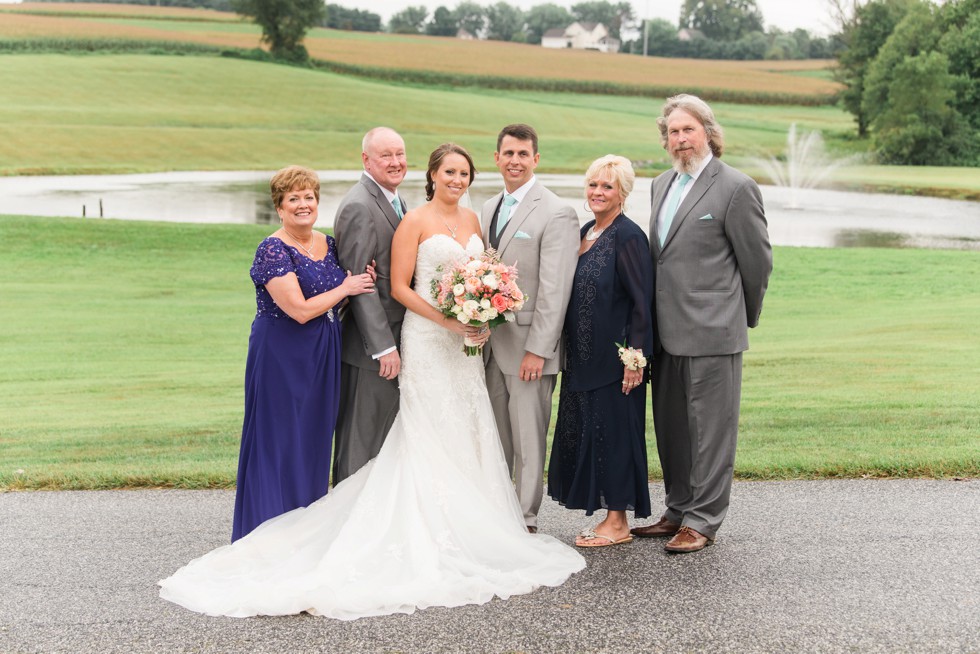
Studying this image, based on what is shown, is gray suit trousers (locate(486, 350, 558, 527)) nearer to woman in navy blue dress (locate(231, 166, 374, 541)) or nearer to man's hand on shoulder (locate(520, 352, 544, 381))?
man's hand on shoulder (locate(520, 352, 544, 381))

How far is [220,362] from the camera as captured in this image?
12.2 m

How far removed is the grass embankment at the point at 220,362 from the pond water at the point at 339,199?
9.50 ft

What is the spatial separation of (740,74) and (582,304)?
47.9m

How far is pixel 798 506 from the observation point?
5.83 m

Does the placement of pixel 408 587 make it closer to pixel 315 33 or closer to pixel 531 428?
pixel 531 428

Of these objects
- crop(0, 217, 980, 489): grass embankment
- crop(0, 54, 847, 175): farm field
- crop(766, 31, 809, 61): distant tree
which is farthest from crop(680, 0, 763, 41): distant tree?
crop(0, 217, 980, 489): grass embankment

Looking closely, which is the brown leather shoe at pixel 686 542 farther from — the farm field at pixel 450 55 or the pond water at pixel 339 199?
the farm field at pixel 450 55

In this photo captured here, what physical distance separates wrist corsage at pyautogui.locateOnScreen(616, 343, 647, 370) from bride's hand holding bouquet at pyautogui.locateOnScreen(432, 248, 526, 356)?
0.62 meters

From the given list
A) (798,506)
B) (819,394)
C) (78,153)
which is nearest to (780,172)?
(78,153)

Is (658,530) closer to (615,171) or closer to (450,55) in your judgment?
(615,171)

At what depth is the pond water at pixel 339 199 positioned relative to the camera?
79.2ft

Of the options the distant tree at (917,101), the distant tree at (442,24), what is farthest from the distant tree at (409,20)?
the distant tree at (917,101)

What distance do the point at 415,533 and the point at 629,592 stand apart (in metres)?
1.09

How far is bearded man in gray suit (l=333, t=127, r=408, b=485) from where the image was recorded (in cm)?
505
